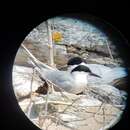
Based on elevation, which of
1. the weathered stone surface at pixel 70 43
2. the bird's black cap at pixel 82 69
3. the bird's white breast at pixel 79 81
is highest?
Result: the weathered stone surface at pixel 70 43

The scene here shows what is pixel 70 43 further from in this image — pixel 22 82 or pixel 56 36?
pixel 22 82

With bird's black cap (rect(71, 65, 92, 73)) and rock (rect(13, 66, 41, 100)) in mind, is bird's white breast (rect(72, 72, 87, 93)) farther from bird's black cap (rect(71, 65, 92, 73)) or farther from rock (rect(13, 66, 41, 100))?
rock (rect(13, 66, 41, 100))

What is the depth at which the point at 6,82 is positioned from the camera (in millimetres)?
2291

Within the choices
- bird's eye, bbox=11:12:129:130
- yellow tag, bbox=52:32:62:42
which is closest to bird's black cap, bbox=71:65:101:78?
bird's eye, bbox=11:12:129:130

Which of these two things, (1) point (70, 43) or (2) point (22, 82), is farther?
(1) point (70, 43)

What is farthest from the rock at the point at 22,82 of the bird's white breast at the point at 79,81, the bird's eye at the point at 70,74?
the bird's white breast at the point at 79,81

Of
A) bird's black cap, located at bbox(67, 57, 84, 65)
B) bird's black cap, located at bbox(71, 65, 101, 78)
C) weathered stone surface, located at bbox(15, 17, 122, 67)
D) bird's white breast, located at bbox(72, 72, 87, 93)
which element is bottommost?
bird's white breast, located at bbox(72, 72, 87, 93)

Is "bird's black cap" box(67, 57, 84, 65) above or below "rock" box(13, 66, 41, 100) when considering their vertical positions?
above

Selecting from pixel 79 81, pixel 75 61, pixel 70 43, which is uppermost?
pixel 70 43

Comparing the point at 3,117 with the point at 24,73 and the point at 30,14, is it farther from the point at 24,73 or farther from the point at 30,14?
the point at 30,14

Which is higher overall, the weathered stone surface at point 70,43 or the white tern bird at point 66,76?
the weathered stone surface at point 70,43

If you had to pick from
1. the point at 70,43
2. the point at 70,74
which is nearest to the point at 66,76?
the point at 70,74

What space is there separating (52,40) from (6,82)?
13.8 inches

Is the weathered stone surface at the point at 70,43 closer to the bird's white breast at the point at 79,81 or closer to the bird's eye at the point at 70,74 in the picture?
the bird's eye at the point at 70,74
